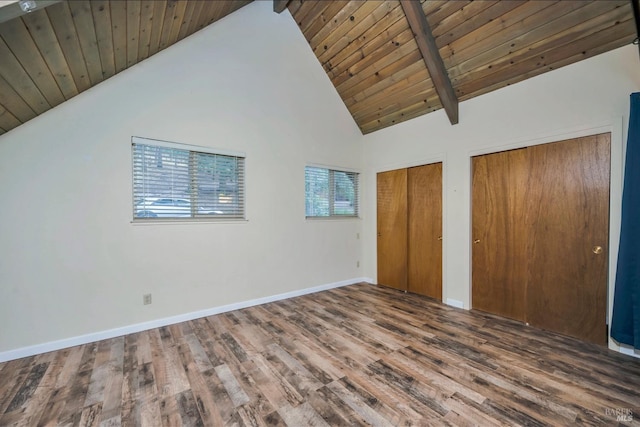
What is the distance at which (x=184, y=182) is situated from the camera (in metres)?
3.47

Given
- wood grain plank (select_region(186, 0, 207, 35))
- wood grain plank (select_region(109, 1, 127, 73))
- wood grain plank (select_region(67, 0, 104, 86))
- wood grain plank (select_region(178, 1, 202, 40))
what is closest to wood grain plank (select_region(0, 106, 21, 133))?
wood grain plank (select_region(67, 0, 104, 86))

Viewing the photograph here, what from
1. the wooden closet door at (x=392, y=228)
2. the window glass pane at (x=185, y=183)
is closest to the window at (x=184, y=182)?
the window glass pane at (x=185, y=183)

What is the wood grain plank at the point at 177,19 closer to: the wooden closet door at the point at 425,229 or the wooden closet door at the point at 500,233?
the wooden closet door at the point at 425,229

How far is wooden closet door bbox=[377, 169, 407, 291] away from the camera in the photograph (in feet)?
15.4

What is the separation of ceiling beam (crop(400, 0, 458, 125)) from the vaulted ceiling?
1 centimetres

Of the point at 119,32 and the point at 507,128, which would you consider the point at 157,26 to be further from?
the point at 507,128

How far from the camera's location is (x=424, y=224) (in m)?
4.40

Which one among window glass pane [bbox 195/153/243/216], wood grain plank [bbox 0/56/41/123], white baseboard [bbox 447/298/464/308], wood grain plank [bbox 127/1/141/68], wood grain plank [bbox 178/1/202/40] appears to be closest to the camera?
wood grain plank [bbox 0/56/41/123]

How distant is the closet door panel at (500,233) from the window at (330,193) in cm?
220

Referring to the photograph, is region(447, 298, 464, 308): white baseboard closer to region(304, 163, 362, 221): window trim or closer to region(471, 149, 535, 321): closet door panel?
region(471, 149, 535, 321): closet door panel

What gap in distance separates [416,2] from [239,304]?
173 inches

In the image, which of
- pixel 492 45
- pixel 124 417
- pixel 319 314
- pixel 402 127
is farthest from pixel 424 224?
pixel 124 417

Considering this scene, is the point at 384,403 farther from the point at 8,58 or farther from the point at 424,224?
the point at 8,58

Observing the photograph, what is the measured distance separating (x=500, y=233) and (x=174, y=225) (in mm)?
4225
